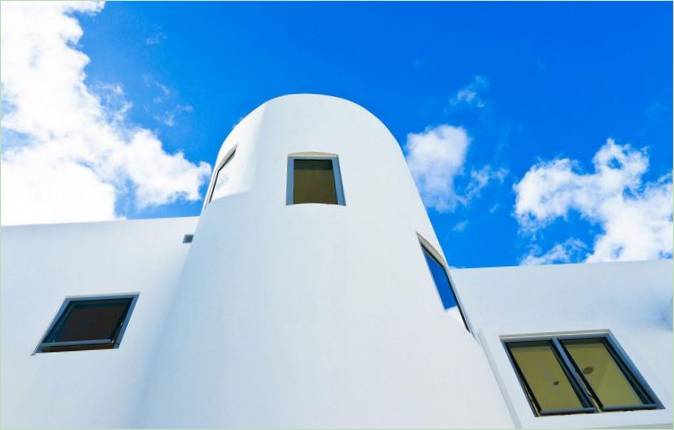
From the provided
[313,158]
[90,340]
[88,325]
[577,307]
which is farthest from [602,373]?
[88,325]

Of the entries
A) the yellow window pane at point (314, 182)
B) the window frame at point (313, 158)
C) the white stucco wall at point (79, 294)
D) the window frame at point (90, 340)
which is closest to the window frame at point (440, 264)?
the window frame at point (313, 158)

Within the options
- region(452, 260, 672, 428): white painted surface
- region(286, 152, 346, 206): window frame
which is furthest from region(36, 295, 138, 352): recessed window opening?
region(452, 260, 672, 428): white painted surface

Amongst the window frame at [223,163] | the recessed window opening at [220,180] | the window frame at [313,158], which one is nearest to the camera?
the window frame at [313,158]

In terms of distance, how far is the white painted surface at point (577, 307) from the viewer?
6.16 meters

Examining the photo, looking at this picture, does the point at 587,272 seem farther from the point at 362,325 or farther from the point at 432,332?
the point at 362,325

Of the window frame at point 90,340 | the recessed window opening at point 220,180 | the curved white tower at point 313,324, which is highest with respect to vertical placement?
the recessed window opening at point 220,180

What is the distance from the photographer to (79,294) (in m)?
6.64

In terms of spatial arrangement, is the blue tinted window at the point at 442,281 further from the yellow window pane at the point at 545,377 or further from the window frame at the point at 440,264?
the yellow window pane at the point at 545,377

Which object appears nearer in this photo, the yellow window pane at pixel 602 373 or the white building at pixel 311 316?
the white building at pixel 311 316

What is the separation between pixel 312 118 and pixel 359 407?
4.70 meters

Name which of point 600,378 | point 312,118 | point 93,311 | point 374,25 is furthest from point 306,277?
point 374,25

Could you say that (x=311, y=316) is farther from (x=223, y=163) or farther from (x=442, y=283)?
(x=223, y=163)

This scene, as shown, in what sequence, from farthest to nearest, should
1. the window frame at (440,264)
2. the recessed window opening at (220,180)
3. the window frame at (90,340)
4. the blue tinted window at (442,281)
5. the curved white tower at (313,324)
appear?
the recessed window opening at (220,180) → the window frame at (90,340) → the window frame at (440,264) → the blue tinted window at (442,281) → the curved white tower at (313,324)

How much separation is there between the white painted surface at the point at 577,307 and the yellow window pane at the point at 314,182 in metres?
2.95
